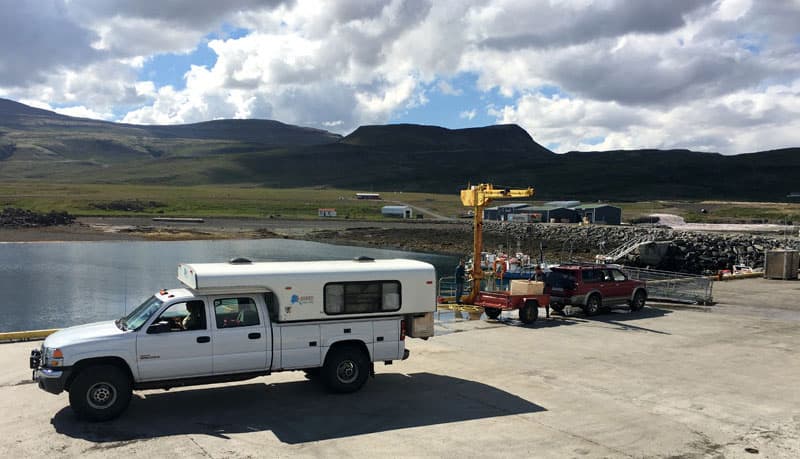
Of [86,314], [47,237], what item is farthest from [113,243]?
[86,314]

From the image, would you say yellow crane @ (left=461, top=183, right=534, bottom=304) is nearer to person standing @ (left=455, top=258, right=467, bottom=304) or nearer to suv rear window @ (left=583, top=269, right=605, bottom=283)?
person standing @ (left=455, top=258, right=467, bottom=304)

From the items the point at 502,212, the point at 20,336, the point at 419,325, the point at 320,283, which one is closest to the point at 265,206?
the point at 502,212

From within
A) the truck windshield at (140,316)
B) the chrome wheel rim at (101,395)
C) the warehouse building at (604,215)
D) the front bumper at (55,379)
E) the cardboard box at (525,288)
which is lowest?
the chrome wheel rim at (101,395)

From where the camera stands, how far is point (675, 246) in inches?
2306

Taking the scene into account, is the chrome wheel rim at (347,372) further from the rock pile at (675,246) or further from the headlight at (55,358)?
the rock pile at (675,246)

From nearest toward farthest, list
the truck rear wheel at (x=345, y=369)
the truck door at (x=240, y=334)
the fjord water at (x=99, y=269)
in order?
the truck door at (x=240, y=334) → the truck rear wheel at (x=345, y=369) → the fjord water at (x=99, y=269)

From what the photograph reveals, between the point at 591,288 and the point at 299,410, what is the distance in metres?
14.5

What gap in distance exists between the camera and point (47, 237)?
8138cm

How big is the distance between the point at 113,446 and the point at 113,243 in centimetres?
7439

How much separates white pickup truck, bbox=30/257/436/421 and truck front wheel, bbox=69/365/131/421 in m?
0.02

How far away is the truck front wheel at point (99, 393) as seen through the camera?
1056 centimetres

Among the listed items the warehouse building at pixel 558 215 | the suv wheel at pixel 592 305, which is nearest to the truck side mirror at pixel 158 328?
the suv wheel at pixel 592 305

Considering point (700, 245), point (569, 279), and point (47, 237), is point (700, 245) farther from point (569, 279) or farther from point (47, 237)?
point (47, 237)

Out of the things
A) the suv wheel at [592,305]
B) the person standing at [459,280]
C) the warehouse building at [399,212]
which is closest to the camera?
the suv wheel at [592,305]
